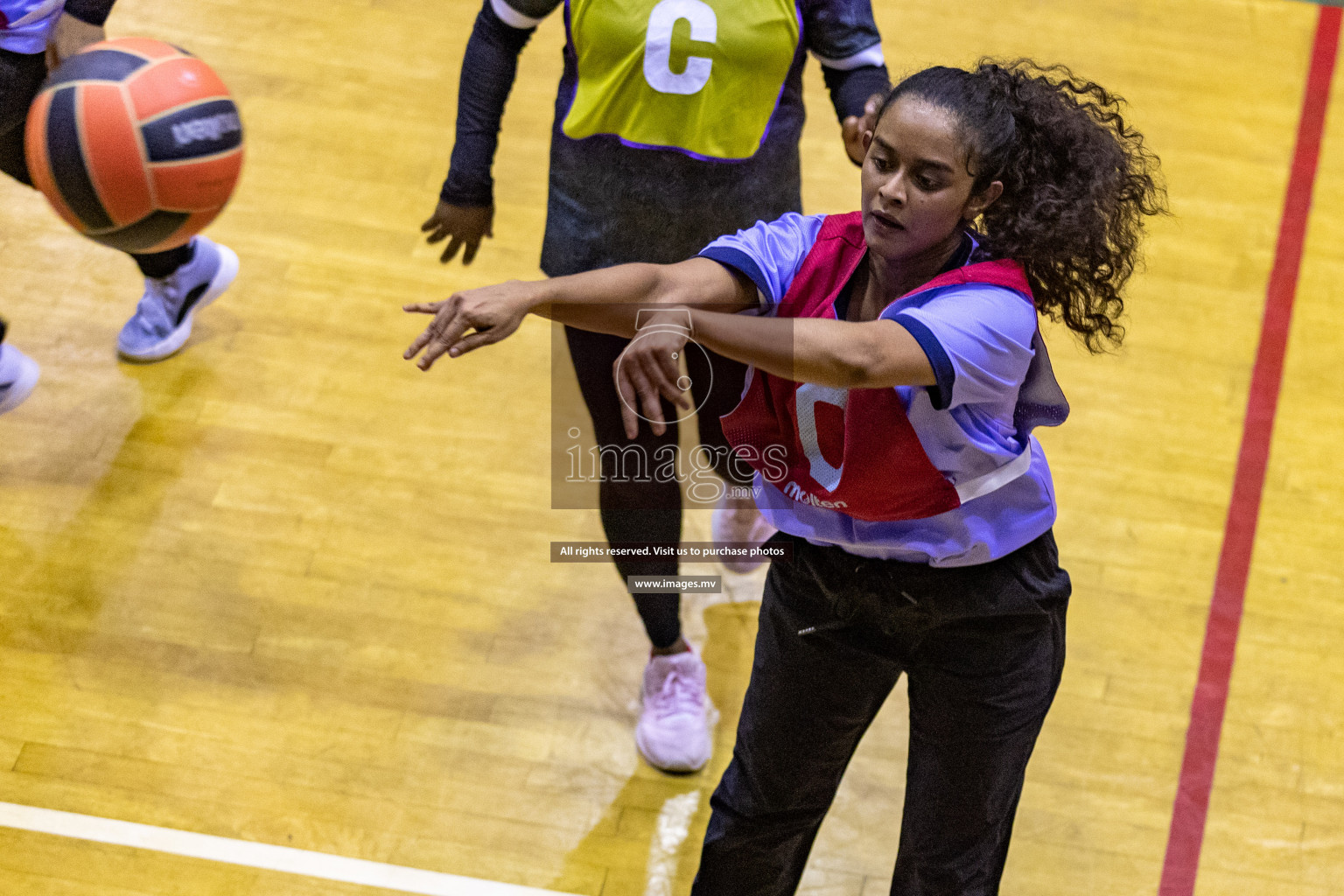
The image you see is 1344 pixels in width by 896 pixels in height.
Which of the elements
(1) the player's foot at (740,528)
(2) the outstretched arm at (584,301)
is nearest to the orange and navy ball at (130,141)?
(2) the outstretched arm at (584,301)

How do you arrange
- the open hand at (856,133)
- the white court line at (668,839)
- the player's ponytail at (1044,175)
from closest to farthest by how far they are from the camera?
the player's ponytail at (1044,175), the open hand at (856,133), the white court line at (668,839)

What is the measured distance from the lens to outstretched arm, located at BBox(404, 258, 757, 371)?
4.70 feet

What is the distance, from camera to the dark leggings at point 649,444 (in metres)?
2.22

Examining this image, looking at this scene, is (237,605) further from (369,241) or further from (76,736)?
(369,241)

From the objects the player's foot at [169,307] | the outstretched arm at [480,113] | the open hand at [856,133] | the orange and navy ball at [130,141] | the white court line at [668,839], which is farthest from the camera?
the player's foot at [169,307]

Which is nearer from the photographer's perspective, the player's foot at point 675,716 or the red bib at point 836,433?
the red bib at point 836,433

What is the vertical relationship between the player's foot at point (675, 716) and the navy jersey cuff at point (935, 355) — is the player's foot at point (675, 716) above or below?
below

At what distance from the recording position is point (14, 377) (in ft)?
9.69

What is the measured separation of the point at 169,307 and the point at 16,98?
746mm

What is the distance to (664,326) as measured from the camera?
4.67ft

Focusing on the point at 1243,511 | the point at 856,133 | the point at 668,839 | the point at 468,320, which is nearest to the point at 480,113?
the point at 856,133

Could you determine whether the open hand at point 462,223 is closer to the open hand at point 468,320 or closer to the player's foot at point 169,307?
the open hand at point 468,320

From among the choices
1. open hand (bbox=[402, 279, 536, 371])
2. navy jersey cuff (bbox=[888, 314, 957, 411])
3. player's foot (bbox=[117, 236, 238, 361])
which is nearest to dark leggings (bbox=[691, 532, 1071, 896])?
navy jersey cuff (bbox=[888, 314, 957, 411])

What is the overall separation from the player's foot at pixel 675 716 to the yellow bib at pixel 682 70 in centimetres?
109
